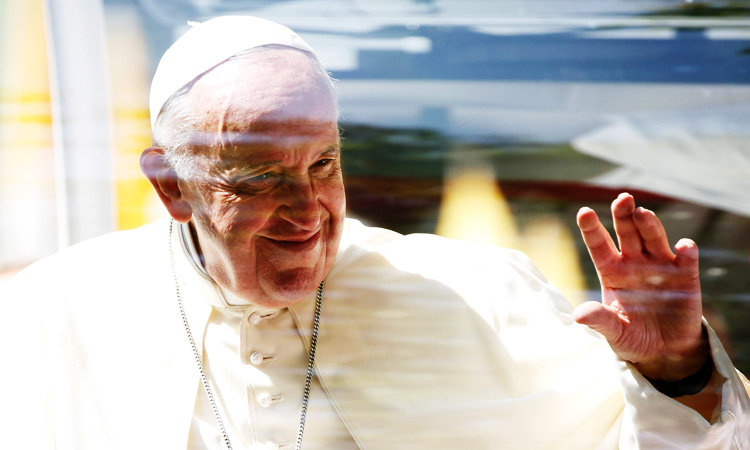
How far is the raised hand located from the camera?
4.41ft

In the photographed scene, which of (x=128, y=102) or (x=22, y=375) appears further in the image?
(x=22, y=375)

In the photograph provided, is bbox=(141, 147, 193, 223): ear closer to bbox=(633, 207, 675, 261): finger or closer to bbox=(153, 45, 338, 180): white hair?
bbox=(153, 45, 338, 180): white hair

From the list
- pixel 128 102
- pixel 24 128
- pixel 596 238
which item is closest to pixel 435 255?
pixel 596 238

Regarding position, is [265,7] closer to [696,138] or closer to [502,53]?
[502,53]

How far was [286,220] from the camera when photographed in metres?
1.54

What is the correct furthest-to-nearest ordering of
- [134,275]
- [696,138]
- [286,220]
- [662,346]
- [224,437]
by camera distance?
1. [134,275]
2. [224,437]
3. [286,220]
4. [662,346]
5. [696,138]

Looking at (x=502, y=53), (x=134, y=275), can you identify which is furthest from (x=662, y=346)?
(x=134, y=275)

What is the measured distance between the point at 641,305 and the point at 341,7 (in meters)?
0.75

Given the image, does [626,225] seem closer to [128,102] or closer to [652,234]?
[652,234]

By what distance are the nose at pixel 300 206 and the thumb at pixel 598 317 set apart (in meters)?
0.53

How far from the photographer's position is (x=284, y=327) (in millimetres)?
1798

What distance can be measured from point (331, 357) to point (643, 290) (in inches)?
27.9

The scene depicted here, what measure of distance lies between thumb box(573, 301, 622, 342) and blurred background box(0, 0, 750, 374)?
0.16 metres

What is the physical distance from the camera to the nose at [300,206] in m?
1.53
